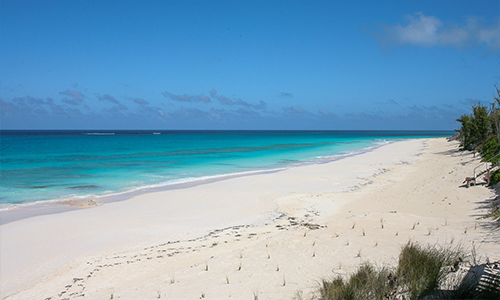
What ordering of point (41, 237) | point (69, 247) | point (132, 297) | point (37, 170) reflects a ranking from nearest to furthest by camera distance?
point (132, 297)
point (69, 247)
point (41, 237)
point (37, 170)

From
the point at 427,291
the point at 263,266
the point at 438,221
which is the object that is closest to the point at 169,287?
the point at 263,266

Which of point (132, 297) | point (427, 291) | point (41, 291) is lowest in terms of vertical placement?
point (41, 291)

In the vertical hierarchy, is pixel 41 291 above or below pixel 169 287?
below

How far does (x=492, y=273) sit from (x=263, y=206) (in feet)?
26.2

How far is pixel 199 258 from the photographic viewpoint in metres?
6.66

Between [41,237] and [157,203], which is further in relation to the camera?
[157,203]

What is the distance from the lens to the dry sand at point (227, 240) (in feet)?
17.2

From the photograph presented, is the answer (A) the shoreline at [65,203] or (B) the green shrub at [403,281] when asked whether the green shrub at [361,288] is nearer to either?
(B) the green shrub at [403,281]

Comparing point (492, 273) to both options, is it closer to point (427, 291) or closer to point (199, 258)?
point (427, 291)

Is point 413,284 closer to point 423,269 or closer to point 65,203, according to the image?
point 423,269

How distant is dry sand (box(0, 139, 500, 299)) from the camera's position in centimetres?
525

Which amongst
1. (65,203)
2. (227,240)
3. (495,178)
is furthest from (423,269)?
(65,203)

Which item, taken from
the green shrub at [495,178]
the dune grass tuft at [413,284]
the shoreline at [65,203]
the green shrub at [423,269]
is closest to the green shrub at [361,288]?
the dune grass tuft at [413,284]

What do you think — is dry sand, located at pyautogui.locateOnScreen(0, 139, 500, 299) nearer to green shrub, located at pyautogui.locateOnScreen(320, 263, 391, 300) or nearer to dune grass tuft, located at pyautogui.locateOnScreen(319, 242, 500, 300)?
green shrub, located at pyautogui.locateOnScreen(320, 263, 391, 300)
